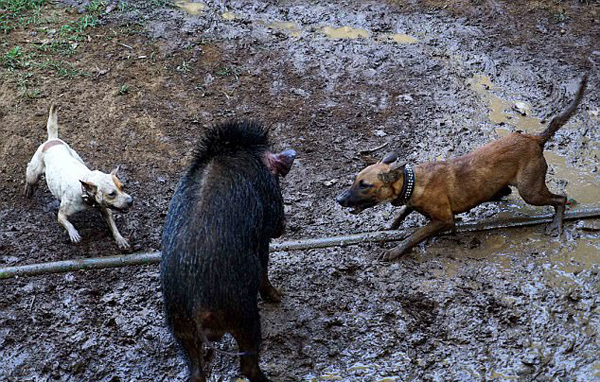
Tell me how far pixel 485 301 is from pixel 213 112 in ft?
12.7

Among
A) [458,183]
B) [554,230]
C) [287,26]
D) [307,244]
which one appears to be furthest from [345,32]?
[554,230]

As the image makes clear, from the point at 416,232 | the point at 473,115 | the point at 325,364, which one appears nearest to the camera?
the point at 325,364

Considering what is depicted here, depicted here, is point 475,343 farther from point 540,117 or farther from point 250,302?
point 540,117

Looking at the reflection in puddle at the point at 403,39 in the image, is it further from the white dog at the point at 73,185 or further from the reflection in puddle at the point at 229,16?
the white dog at the point at 73,185

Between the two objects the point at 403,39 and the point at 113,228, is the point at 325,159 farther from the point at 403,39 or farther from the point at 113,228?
the point at 403,39

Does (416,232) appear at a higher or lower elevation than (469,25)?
lower

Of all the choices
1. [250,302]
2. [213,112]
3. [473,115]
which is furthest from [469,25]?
A: [250,302]

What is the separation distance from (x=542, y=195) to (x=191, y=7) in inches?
240

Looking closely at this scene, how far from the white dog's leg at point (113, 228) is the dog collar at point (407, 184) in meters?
2.51

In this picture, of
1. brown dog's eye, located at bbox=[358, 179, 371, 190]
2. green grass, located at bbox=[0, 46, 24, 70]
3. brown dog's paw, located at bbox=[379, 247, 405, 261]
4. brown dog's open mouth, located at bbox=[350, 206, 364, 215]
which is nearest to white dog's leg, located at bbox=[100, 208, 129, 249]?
brown dog's open mouth, located at bbox=[350, 206, 364, 215]

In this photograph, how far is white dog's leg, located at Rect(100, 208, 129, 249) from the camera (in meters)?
5.65

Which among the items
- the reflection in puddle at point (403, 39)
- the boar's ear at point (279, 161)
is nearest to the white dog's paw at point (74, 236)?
the boar's ear at point (279, 161)

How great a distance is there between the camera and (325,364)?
181 inches

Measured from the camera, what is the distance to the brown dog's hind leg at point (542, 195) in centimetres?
537
